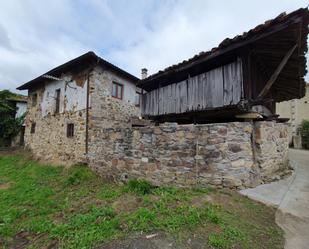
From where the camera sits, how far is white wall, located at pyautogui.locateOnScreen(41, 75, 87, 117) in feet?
33.4

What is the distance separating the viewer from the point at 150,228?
3.37 meters

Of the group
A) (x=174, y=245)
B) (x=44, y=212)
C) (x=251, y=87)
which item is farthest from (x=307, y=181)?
(x=44, y=212)

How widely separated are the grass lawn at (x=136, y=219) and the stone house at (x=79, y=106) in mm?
3698

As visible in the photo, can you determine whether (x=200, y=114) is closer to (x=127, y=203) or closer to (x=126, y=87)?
(x=127, y=203)

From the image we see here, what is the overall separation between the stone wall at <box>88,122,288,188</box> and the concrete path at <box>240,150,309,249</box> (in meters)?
0.37

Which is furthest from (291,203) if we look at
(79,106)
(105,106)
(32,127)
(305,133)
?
(305,133)

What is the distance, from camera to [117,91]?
11.4 metres

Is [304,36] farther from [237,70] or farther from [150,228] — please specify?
[150,228]

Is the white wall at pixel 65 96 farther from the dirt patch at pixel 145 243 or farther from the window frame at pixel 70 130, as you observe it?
the dirt patch at pixel 145 243

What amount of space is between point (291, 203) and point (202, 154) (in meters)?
2.12

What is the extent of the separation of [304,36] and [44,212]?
775 centimetres

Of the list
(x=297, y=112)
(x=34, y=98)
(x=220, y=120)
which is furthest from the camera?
(x=297, y=112)

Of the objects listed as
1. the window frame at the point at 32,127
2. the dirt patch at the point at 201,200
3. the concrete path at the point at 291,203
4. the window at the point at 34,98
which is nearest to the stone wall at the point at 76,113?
the window frame at the point at 32,127

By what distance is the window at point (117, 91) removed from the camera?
36.6 ft
